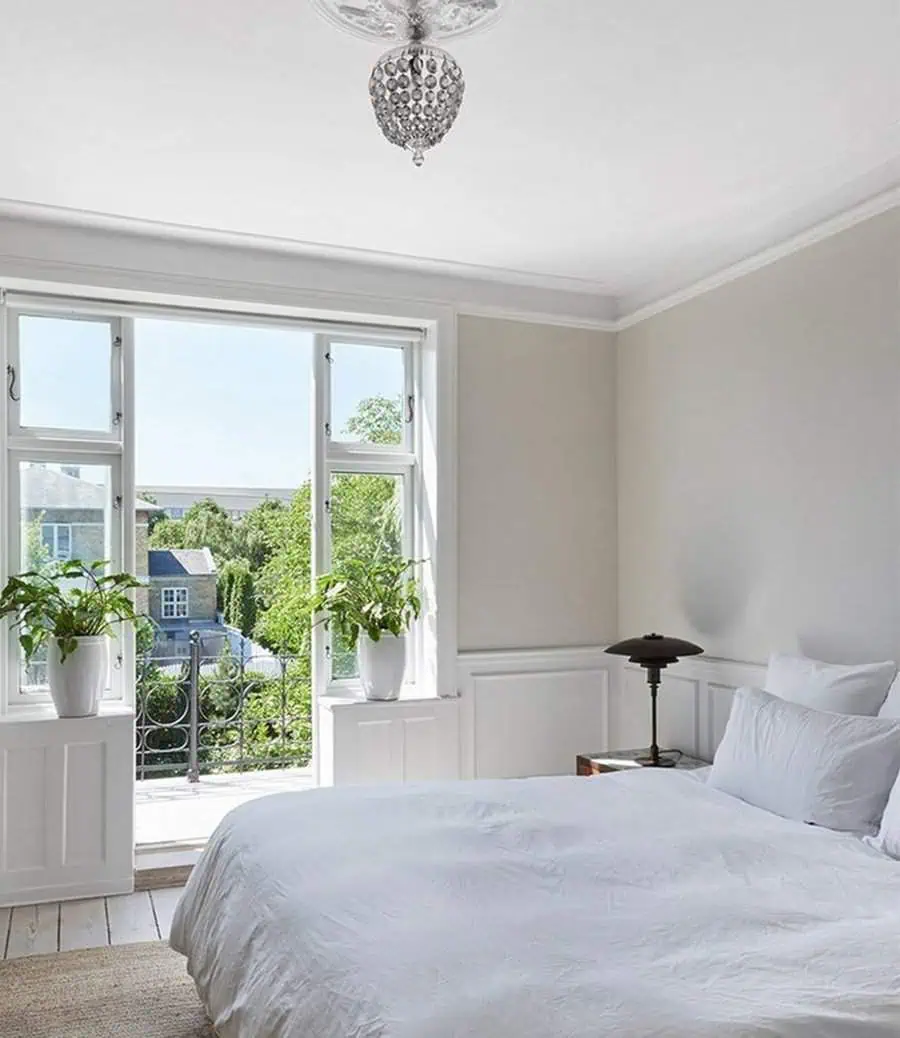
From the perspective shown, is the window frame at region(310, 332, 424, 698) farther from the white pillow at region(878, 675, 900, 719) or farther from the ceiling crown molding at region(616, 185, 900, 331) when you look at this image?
the white pillow at region(878, 675, 900, 719)

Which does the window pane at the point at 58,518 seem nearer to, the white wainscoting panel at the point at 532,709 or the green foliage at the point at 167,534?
the green foliage at the point at 167,534

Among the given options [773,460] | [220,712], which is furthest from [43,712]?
[773,460]

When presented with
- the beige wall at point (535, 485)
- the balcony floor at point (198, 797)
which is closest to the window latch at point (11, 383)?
the beige wall at point (535, 485)

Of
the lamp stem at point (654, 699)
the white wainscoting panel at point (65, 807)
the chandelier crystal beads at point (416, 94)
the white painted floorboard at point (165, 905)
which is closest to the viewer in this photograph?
the chandelier crystal beads at point (416, 94)

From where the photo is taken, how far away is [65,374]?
13.8 feet

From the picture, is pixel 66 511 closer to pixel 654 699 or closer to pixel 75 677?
pixel 75 677

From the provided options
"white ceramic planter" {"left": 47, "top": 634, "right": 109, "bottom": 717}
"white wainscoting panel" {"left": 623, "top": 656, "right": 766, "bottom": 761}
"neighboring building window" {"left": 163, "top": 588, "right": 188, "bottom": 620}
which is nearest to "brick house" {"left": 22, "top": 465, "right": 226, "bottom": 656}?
"neighboring building window" {"left": 163, "top": 588, "right": 188, "bottom": 620}

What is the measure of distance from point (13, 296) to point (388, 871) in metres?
3.03

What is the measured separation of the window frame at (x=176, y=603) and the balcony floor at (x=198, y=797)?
100 cm

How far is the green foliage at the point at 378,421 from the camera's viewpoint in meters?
4.70

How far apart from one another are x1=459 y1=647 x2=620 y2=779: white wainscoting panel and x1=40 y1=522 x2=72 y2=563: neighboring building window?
1.85 metres

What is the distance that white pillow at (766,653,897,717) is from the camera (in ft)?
10.0

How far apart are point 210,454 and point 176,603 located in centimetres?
82

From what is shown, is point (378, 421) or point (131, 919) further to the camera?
point (378, 421)
